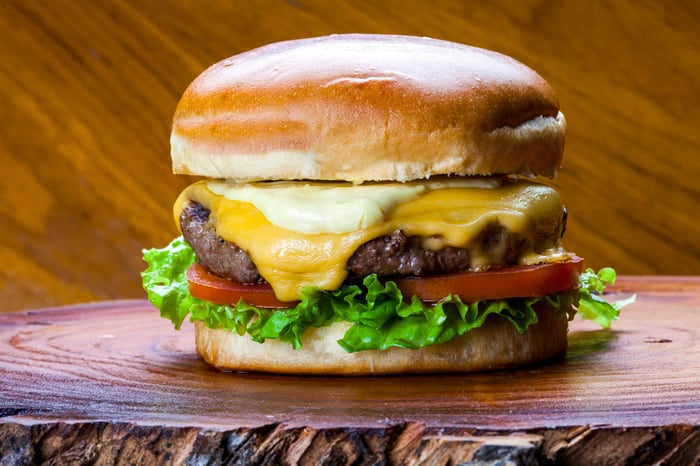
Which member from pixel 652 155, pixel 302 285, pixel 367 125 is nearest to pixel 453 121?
pixel 367 125

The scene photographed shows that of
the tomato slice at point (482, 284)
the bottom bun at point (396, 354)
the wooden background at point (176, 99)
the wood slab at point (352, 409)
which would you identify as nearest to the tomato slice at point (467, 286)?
the tomato slice at point (482, 284)

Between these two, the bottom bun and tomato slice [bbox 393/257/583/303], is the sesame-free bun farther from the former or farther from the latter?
tomato slice [bbox 393/257/583/303]

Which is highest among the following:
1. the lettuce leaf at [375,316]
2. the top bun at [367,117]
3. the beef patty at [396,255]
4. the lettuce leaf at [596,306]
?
the top bun at [367,117]

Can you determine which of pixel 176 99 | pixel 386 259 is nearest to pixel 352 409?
pixel 386 259

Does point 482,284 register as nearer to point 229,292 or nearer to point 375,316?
point 375,316

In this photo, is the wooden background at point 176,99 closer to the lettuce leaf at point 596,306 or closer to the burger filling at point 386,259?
the lettuce leaf at point 596,306

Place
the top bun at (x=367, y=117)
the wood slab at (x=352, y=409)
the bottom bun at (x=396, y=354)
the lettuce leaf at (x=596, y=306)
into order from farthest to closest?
the lettuce leaf at (x=596, y=306) < the bottom bun at (x=396, y=354) < the top bun at (x=367, y=117) < the wood slab at (x=352, y=409)

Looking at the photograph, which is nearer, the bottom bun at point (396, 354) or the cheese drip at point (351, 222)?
the cheese drip at point (351, 222)

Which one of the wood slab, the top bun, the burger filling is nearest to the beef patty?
the burger filling
